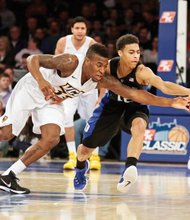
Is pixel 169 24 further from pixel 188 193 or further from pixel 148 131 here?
pixel 188 193

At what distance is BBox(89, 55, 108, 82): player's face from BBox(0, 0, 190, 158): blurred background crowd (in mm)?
5210

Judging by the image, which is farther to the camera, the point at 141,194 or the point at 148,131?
the point at 148,131

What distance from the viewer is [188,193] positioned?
630 cm

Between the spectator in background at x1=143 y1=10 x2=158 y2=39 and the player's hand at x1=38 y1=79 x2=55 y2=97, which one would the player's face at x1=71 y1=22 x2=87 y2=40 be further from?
the spectator in background at x1=143 y1=10 x2=158 y2=39

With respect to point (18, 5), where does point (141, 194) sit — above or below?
below

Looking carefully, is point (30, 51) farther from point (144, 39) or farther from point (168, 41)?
point (168, 41)

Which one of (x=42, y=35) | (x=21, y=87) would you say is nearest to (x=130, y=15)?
(x=42, y=35)

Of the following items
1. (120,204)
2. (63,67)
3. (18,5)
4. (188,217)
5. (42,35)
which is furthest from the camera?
(18,5)

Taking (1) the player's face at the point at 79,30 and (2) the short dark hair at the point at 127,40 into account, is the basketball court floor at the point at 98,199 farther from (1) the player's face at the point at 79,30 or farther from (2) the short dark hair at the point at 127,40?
(1) the player's face at the point at 79,30

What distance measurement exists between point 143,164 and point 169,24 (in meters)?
2.15

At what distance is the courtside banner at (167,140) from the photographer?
34.4 ft

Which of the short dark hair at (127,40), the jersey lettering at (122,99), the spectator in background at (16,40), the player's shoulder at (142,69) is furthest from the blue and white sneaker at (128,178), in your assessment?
the spectator in background at (16,40)

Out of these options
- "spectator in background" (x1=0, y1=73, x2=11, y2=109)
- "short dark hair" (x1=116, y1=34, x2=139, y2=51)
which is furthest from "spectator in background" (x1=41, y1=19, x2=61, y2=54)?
"short dark hair" (x1=116, y1=34, x2=139, y2=51)

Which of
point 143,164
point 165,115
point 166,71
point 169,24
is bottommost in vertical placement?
point 143,164
